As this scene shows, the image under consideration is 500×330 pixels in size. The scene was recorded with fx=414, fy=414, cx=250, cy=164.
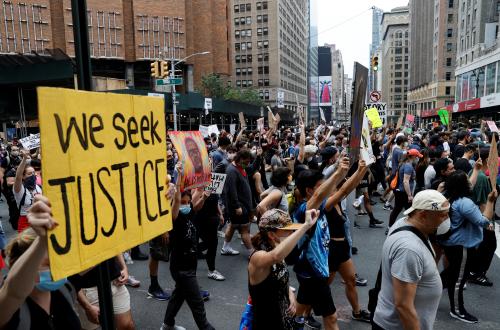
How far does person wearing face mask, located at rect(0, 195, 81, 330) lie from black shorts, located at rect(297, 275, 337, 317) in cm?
217

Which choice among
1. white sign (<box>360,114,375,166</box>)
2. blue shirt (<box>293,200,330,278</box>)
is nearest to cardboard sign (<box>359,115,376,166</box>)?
white sign (<box>360,114,375,166</box>)

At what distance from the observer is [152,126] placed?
251 cm

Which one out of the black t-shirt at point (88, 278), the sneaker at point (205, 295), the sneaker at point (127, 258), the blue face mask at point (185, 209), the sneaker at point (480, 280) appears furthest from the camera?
the sneaker at point (127, 258)

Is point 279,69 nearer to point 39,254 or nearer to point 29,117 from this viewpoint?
point 29,117

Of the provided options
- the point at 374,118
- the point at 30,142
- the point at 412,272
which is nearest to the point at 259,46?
the point at 374,118

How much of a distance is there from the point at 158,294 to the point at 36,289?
11.4 feet

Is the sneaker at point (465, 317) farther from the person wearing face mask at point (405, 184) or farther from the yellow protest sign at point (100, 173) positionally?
the yellow protest sign at point (100, 173)

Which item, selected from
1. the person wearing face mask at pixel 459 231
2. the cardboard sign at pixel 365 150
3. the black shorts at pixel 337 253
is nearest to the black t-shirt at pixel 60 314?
the black shorts at pixel 337 253

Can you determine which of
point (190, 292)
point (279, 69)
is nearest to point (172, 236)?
point (190, 292)

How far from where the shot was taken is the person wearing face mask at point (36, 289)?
1688 mm

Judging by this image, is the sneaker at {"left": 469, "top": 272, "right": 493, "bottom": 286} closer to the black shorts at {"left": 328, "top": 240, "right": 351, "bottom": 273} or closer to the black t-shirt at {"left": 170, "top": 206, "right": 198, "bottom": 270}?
the black shorts at {"left": 328, "top": 240, "right": 351, "bottom": 273}

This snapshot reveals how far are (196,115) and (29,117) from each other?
17.6 metres

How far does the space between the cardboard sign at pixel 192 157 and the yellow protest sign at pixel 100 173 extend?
1.43m

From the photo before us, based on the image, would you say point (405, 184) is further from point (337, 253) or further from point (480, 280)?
point (337, 253)
